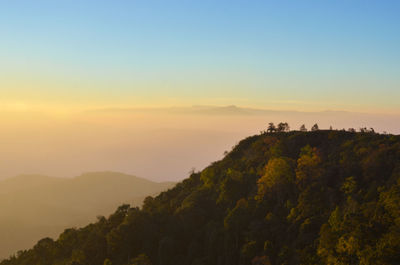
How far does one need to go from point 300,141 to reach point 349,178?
37.5 meters

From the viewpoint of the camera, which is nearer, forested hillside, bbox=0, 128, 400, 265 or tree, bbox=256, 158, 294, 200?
forested hillside, bbox=0, 128, 400, 265

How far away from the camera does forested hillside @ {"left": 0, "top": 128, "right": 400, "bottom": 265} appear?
59.7 m

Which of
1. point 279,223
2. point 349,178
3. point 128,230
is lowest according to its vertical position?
point 128,230

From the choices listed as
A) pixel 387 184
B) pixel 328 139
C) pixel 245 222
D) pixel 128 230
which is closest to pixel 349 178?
pixel 387 184

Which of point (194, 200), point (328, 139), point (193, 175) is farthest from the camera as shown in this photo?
point (193, 175)

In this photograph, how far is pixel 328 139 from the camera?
111438mm

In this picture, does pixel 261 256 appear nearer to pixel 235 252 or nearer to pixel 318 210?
pixel 235 252

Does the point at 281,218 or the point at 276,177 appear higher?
the point at 276,177

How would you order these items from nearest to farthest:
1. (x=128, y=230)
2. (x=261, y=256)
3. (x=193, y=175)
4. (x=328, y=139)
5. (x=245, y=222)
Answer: (x=261, y=256), (x=245, y=222), (x=128, y=230), (x=328, y=139), (x=193, y=175)

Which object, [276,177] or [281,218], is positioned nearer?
[281,218]

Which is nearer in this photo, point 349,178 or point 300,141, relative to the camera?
point 349,178

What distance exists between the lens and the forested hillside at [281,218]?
5966 cm

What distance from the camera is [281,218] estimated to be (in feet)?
261

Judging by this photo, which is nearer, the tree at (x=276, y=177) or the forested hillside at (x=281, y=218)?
the forested hillside at (x=281, y=218)
